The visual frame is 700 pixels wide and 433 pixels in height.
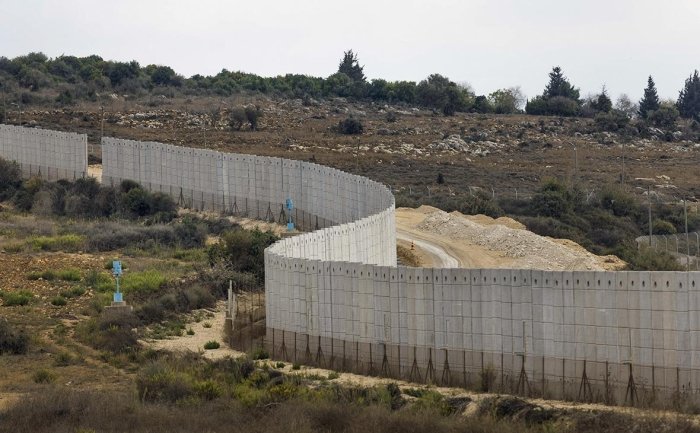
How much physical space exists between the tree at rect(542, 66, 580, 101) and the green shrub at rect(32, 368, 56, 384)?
372 feet

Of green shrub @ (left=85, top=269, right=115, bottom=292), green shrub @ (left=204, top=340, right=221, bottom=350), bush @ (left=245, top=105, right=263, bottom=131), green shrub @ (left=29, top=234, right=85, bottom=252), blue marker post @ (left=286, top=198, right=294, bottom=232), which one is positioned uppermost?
bush @ (left=245, top=105, right=263, bottom=131)

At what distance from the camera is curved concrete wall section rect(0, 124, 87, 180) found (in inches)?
2665

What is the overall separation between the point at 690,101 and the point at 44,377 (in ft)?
377

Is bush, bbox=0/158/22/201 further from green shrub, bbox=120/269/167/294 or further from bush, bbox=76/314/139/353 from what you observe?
bush, bbox=76/314/139/353

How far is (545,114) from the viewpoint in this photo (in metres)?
123

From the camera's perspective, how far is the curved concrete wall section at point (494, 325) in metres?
27.6

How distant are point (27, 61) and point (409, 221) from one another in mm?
82290

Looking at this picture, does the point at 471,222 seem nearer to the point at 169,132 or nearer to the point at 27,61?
the point at 169,132

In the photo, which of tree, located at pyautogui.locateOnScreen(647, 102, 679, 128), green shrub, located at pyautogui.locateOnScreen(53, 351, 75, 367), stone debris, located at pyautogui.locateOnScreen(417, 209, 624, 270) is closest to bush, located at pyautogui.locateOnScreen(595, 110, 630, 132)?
tree, located at pyautogui.locateOnScreen(647, 102, 679, 128)

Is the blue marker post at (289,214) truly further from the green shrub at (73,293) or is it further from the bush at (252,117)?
the bush at (252,117)

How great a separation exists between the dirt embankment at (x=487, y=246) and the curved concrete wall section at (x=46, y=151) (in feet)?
54.8

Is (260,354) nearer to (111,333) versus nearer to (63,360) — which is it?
(111,333)

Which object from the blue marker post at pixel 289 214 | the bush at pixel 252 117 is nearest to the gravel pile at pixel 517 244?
the blue marker post at pixel 289 214

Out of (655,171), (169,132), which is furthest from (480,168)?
(169,132)
